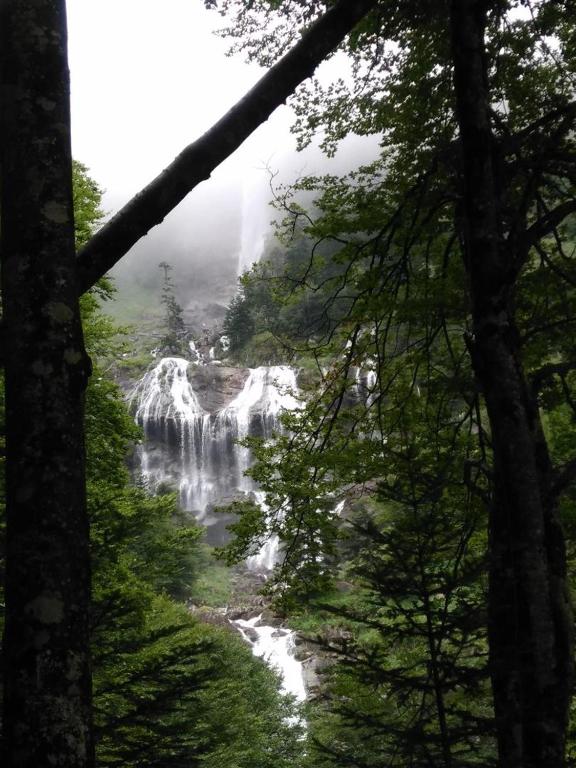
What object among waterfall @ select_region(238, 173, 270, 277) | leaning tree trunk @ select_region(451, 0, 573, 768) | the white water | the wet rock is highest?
waterfall @ select_region(238, 173, 270, 277)

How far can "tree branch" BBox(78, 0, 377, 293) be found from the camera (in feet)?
6.04

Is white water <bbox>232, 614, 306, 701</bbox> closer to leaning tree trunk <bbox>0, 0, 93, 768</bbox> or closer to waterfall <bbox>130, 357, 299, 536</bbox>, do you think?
waterfall <bbox>130, 357, 299, 536</bbox>

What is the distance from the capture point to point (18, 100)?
163 cm

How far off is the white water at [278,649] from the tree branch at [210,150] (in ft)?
58.6

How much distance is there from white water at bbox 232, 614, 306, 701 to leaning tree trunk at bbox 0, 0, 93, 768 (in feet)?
58.4

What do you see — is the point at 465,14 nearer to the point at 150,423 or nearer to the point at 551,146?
the point at 551,146

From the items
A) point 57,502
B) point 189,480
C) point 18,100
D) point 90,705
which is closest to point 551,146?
point 18,100

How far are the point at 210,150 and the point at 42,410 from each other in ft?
3.42

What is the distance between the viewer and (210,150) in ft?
6.54

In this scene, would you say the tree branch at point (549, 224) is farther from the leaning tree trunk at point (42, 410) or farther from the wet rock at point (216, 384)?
the wet rock at point (216, 384)

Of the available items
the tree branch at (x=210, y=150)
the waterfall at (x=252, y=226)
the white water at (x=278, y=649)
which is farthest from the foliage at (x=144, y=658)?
the waterfall at (x=252, y=226)

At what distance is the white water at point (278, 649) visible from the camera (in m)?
19.3

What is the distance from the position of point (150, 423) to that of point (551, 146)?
42551 mm

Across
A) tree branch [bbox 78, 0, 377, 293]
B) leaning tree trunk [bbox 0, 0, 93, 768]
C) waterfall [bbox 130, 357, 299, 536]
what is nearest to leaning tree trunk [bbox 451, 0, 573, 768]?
tree branch [bbox 78, 0, 377, 293]
